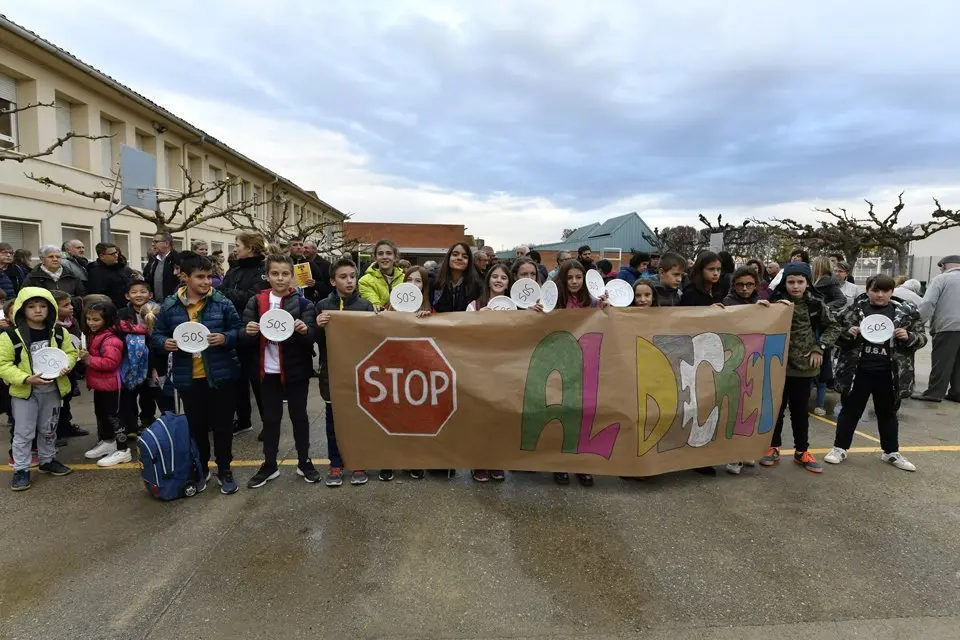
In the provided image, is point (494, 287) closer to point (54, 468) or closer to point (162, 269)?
point (54, 468)

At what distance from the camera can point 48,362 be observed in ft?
12.8

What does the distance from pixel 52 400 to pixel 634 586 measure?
4494 millimetres

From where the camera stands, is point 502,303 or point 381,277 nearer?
point 502,303

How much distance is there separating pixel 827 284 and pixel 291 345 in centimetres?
560

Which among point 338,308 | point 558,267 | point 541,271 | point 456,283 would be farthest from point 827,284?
point 338,308

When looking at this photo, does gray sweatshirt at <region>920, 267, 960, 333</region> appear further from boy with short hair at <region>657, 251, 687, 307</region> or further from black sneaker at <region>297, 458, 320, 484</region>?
black sneaker at <region>297, 458, 320, 484</region>

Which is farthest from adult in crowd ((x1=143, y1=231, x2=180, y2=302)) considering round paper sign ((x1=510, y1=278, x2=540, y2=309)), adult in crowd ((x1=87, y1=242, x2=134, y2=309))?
round paper sign ((x1=510, y1=278, x2=540, y2=309))

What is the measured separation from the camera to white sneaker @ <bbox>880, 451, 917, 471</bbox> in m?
4.23

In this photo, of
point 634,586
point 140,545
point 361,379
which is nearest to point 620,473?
point 634,586

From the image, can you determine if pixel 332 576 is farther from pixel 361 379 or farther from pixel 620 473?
pixel 620 473

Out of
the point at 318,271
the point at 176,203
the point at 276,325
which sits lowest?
the point at 276,325

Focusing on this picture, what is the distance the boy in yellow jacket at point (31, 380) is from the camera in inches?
152

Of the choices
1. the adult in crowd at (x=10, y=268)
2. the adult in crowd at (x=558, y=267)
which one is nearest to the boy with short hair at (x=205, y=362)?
the adult in crowd at (x=558, y=267)

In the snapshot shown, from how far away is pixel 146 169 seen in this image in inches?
363
